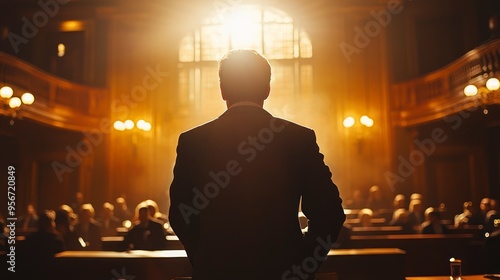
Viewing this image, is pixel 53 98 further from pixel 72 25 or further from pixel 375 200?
pixel 375 200

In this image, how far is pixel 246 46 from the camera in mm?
15844

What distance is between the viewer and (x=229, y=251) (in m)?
1.72

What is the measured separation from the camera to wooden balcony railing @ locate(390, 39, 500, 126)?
10.5m

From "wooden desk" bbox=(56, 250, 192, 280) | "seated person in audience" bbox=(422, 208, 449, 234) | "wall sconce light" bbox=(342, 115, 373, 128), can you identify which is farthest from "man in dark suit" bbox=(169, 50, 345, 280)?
"wall sconce light" bbox=(342, 115, 373, 128)

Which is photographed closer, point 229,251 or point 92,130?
point 229,251

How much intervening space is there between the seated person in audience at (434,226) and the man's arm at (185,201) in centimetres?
694

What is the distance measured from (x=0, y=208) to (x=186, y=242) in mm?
13820

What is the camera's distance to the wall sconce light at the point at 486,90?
30.2 ft

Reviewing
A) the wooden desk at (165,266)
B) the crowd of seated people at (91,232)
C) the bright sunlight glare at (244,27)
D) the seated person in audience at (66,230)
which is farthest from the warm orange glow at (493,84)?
the bright sunlight glare at (244,27)

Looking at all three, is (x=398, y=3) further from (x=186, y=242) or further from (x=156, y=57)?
(x=186, y=242)

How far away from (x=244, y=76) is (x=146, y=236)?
5418mm

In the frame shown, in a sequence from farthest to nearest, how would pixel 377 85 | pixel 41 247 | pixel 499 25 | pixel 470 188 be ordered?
pixel 377 85 < pixel 470 188 < pixel 499 25 < pixel 41 247

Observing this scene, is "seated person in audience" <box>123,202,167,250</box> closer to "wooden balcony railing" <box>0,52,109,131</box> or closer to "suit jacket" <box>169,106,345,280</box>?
"wooden balcony railing" <box>0,52,109,131</box>

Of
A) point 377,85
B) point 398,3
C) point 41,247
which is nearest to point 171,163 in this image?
point 377,85
